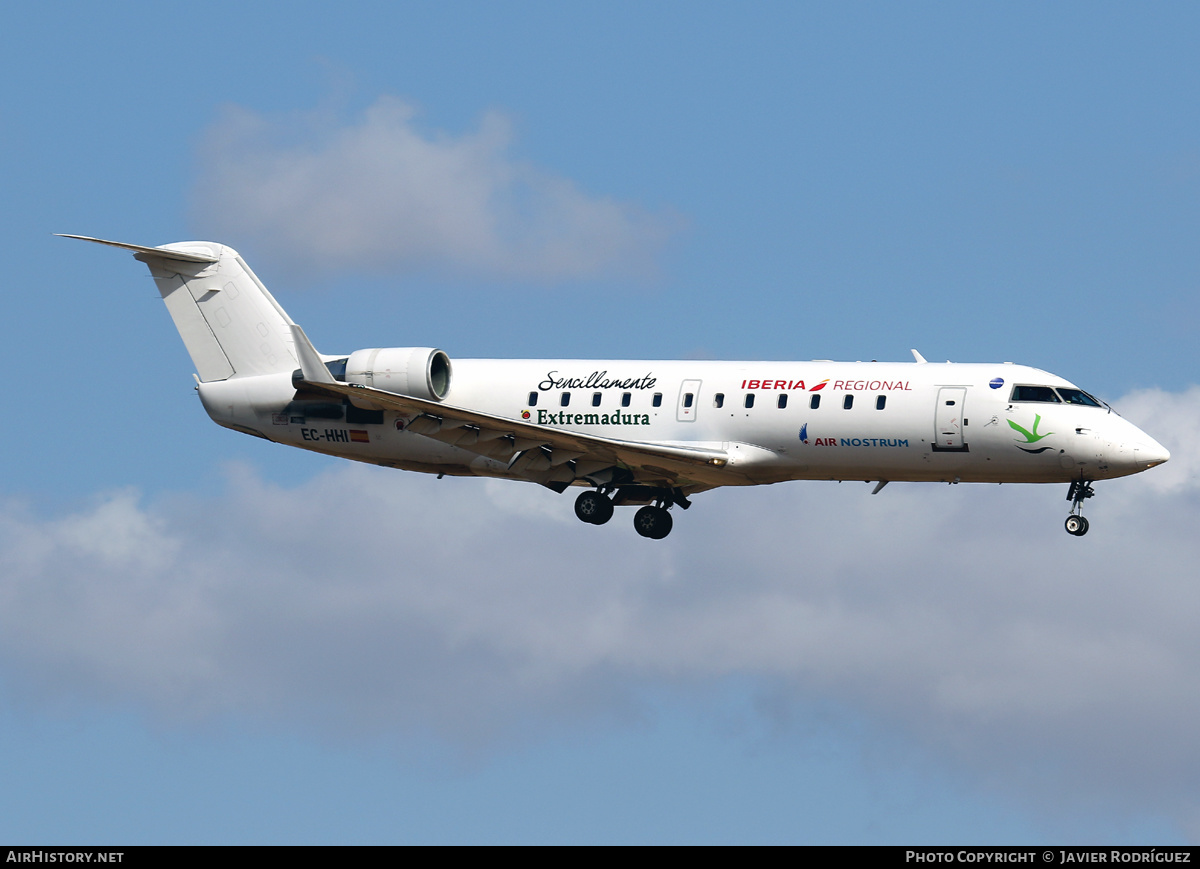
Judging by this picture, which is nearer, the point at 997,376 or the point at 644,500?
the point at 997,376

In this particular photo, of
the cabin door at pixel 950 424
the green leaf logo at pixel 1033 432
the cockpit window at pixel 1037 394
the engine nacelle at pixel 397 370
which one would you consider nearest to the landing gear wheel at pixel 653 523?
the engine nacelle at pixel 397 370

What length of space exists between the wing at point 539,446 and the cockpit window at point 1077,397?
8301mm

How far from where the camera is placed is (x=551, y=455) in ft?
158

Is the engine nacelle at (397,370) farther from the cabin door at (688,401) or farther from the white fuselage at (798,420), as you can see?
A: the cabin door at (688,401)

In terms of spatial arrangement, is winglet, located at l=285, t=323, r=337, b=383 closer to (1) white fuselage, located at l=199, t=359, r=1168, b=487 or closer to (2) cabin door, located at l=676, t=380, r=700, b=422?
(1) white fuselage, located at l=199, t=359, r=1168, b=487

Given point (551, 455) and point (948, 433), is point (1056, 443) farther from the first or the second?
point (551, 455)

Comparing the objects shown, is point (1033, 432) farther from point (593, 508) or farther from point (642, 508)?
point (593, 508)

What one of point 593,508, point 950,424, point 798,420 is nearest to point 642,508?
point 593,508

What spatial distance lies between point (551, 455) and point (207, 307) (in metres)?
11.4

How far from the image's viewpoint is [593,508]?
49.4 meters

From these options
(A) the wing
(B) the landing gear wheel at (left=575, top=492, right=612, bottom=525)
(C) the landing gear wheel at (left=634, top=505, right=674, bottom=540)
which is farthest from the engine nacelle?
(C) the landing gear wheel at (left=634, top=505, right=674, bottom=540)

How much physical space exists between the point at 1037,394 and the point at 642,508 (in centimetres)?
1114
